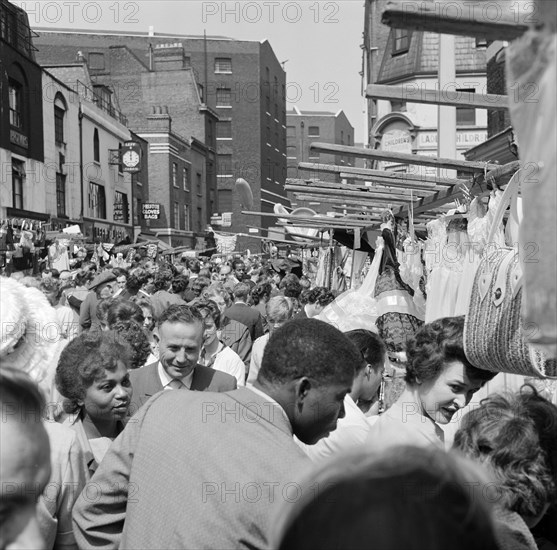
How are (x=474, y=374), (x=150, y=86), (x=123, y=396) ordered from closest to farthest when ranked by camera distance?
(x=474, y=374), (x=123, y=396), (x=150, y=86)

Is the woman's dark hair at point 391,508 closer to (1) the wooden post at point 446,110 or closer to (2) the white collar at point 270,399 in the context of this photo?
(2) the white collar at point 270,399

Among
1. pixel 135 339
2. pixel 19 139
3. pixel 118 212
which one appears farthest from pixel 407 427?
pixel 118 212

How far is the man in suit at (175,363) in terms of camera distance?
15.0 feet

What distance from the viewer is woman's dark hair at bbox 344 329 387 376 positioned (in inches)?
165

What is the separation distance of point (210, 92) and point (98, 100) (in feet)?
89.2

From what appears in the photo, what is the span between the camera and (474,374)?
127 inches

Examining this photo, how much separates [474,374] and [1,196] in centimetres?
2267

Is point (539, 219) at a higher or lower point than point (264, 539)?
higher

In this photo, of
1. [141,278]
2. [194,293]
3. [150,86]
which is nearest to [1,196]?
[194,293]

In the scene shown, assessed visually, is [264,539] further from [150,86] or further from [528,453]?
[150,86]

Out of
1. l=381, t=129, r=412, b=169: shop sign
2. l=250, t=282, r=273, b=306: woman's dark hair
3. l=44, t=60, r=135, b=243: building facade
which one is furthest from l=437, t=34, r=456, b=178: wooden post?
l=44, t=60, r=135, b=243: building facade

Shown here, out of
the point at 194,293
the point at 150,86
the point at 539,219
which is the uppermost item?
the point at 150,86

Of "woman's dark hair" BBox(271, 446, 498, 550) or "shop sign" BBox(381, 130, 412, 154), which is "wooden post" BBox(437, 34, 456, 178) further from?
"shop sign" BBox(381, 130, 412, 154)

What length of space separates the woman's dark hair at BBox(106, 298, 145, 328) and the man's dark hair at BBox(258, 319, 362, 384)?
3110mm
